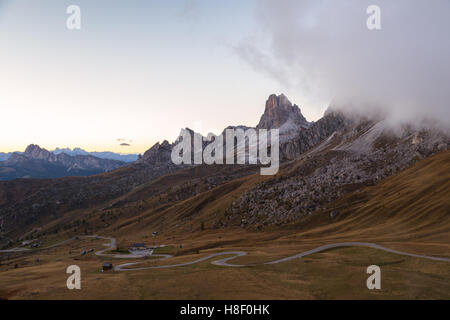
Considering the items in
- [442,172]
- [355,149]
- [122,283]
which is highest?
[355,149]

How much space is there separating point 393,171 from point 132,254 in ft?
351

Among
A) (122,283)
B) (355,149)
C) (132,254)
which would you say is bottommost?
(132,254)

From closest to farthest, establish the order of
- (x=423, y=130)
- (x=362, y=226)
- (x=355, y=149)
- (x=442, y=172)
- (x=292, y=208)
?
(x=362, y=226)
(x=442, y=172)
(x=292, y=208)
(x=423, y=130)
(x=355, y=149)

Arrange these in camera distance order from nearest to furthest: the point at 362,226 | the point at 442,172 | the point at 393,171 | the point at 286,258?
the point at 286,258, the point at 362,226, the point at 442,172, the point at 393,171

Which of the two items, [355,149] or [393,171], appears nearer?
[393,171]

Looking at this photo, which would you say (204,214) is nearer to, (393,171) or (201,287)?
(393,171)

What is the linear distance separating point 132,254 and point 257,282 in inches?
2323

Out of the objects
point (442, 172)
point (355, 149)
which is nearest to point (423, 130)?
point (355, 149)

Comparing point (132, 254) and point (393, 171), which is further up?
point (393, 171)

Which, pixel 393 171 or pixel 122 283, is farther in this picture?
pixel 393 171
